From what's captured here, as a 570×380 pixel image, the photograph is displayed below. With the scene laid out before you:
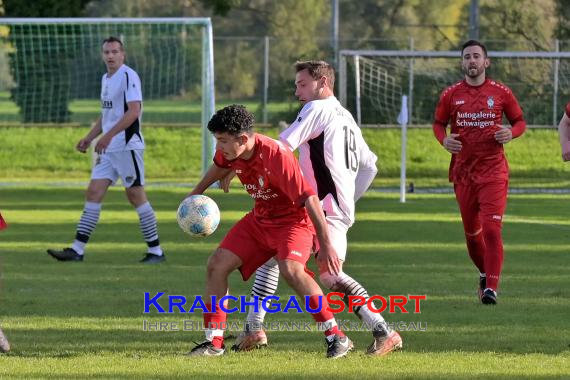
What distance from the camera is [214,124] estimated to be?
7.47m

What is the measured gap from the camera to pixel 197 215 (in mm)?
8344

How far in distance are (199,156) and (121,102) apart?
17.7 meters

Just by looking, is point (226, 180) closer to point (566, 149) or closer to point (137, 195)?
point (566, 149)

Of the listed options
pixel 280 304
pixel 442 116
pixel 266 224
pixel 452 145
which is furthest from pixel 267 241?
pixel 442 116

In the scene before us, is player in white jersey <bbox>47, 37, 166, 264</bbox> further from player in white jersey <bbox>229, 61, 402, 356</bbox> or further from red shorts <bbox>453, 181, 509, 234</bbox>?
player in white jersey <bbox>229, 61, 402, 356</bbox>

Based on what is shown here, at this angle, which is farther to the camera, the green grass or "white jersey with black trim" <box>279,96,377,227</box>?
the green grass

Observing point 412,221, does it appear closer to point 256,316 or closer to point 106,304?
point 106,304

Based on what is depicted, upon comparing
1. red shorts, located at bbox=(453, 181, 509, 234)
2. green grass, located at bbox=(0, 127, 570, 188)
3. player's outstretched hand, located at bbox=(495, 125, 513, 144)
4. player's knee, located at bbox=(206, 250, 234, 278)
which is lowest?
green grass, located at bbox=(0, 127, 570, 188)

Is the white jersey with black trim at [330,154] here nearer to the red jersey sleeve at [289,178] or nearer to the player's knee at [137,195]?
the red jersey sleeve at [289,178]

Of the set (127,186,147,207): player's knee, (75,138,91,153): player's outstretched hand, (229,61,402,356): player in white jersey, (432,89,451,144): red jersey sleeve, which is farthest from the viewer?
(127,186,147,207): player's knee

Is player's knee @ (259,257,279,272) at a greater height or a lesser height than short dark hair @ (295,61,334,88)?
lesser

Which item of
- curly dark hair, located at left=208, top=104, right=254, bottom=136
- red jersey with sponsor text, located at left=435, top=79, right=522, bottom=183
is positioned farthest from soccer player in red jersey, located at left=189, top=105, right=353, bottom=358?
red jersey with sponsor text, located at left=435, top=79, right=522, bottom=183

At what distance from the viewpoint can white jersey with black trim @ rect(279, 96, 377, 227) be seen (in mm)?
8094

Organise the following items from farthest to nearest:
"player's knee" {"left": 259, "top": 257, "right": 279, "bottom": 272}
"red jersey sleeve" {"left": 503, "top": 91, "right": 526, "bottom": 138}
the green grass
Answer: the green grass < "red jersey sleeve" {"left": 503, "top": 91, "right": 526, "bottom": 138} < "player's knee" {"left": 259, "top": 257, "right": 279, "bottom": 272}
